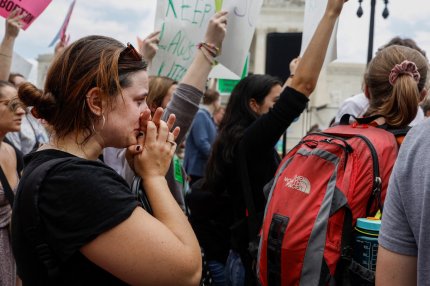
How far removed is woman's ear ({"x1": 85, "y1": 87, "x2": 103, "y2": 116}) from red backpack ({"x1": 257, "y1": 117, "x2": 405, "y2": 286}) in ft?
2.76

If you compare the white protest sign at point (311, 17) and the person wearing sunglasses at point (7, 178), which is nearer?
the white protest sign at point (311, 17)

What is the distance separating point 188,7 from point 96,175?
1.84 m

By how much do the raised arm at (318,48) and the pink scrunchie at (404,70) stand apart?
29cm

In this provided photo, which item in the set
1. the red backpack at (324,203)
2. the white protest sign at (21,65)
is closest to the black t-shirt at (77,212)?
the red backpack at (324,203)

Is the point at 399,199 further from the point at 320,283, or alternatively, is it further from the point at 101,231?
the point at 101,231

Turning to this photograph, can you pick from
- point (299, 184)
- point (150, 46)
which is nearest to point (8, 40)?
point (150, 46)

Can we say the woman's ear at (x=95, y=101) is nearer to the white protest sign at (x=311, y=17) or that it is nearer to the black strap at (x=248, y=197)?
the black strap at (x=248, y=197)

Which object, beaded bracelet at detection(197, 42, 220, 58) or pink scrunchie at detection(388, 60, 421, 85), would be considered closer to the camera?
pink scrunchie at detection(388, 60, 421, 85)

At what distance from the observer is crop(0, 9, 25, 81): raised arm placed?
3.19 m

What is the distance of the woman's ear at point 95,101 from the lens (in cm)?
138

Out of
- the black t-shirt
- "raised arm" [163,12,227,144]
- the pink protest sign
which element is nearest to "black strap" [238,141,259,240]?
"raised arm" [163,12,227,144]

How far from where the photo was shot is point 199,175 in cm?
595

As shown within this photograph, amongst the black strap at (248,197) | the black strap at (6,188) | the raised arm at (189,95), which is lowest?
the black strap at (6,188)

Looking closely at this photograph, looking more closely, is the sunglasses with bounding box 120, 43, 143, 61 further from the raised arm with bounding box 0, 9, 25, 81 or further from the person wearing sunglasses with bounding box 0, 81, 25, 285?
the raised arm with bounding box 0, 9, 25, 81
